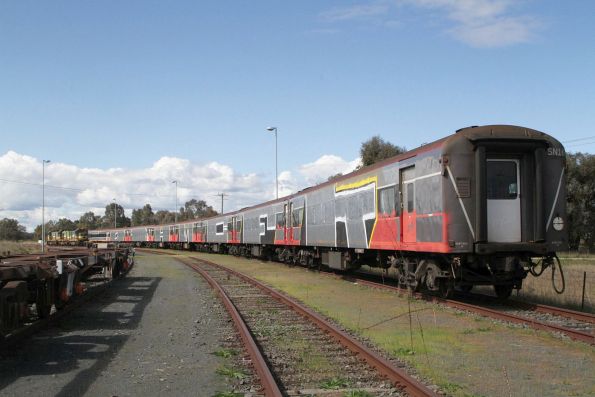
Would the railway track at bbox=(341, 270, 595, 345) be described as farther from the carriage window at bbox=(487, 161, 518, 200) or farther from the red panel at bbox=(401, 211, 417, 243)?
the carriage window at bbox=(487, 161, 518, 200)

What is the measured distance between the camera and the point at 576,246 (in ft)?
185

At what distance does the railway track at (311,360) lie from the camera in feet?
19.1

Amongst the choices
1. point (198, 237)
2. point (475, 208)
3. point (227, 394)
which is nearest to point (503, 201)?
point (475, 208)

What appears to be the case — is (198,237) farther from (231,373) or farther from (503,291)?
(231,373)

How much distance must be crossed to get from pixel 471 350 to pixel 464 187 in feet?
14.0

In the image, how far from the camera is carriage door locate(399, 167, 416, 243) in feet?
41.6

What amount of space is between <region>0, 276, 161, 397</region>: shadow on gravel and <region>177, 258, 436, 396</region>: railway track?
1938 mm

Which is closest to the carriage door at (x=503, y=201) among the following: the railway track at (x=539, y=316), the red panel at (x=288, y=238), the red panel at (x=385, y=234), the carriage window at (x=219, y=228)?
the railway track at (x=539, y=316)

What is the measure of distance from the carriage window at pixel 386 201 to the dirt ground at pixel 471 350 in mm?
2439

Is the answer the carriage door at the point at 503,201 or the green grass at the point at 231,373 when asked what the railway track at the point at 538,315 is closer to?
the carriage door at the point at 503,201

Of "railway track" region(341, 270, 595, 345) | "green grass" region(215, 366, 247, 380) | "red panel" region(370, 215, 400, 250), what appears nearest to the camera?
"green grass" region(215, 366, 247, 380)

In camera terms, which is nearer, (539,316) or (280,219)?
(539,316)

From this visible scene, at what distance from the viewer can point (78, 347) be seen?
26.3 feet

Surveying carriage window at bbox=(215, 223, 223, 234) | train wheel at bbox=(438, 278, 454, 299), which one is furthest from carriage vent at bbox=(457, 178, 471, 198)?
carriage window at bbox=(215, 223, 223, 234)
